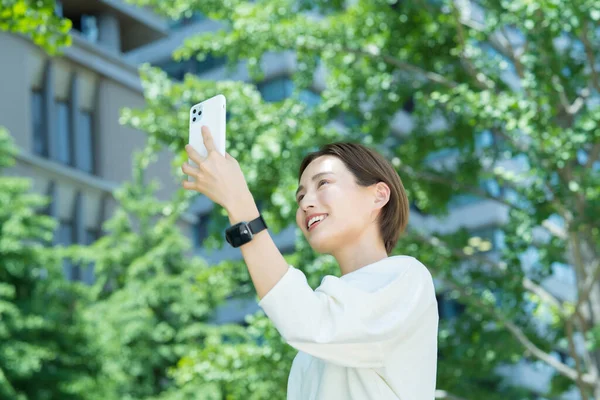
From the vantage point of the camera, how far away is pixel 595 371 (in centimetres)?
1198

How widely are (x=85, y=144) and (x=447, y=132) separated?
14028 mm

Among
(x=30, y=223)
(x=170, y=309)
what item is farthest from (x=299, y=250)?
(x=170, y=309)

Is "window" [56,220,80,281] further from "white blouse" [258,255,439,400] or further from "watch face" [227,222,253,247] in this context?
"watch face" [227,222,253,247]

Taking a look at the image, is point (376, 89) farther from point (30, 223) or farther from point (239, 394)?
point (30, 223)

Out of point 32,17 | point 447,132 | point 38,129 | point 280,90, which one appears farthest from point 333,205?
point 280,90

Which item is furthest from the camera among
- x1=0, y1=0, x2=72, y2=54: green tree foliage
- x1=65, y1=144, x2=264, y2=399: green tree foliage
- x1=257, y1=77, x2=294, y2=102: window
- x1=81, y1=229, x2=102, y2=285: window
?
x1=257, y1=77, x2=294, y2=102: window

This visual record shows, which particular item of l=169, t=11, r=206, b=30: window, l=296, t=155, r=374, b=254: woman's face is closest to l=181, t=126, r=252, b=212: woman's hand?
l=296, t=155, r=374, b=254: woman's face

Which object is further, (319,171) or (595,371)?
(595,371)

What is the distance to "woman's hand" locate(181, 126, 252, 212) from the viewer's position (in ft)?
7.02

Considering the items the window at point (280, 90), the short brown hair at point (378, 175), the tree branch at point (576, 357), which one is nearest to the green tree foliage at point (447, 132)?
the tree branch at point (576, 357)

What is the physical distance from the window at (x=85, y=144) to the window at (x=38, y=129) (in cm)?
105

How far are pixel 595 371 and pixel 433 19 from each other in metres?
4.36

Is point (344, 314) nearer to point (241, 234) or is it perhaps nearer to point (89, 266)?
point (241, 234)

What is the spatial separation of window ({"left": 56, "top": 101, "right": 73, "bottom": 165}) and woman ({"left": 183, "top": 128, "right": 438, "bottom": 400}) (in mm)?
22518
